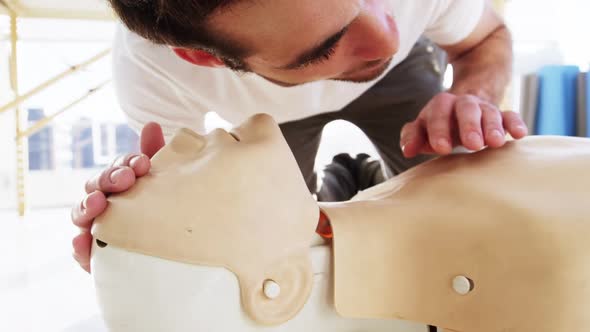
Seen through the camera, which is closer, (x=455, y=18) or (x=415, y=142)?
(x=415, y=142)

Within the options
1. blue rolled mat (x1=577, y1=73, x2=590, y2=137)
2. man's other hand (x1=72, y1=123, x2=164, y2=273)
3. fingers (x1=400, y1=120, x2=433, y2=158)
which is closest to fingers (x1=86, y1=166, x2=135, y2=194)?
man's other hand (x1=72, y1=123, x2=164, y2=273)

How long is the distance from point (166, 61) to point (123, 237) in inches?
22.7

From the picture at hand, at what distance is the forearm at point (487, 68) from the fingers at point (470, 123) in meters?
0.34

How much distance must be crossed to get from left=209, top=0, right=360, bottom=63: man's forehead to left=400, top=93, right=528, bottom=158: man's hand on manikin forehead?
15 cm

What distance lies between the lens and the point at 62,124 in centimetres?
283

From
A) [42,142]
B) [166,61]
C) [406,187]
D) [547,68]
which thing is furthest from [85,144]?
[406,187]

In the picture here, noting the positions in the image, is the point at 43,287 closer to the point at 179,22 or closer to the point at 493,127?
the point at 179,22

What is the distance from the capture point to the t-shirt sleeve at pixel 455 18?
94 cm

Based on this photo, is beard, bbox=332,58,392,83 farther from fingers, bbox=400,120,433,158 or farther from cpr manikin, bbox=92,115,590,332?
cpr manikin, bbox=92,115,590,332

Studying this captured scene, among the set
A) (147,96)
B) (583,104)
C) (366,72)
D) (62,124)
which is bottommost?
(62,124)

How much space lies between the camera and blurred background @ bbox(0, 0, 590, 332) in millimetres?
1069

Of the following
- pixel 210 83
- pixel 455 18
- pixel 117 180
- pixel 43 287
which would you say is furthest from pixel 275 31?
pixel 43 287

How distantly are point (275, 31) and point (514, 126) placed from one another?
0.94ft

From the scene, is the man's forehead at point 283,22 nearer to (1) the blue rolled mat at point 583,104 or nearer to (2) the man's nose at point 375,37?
(2) the man's nose at point 375,37
